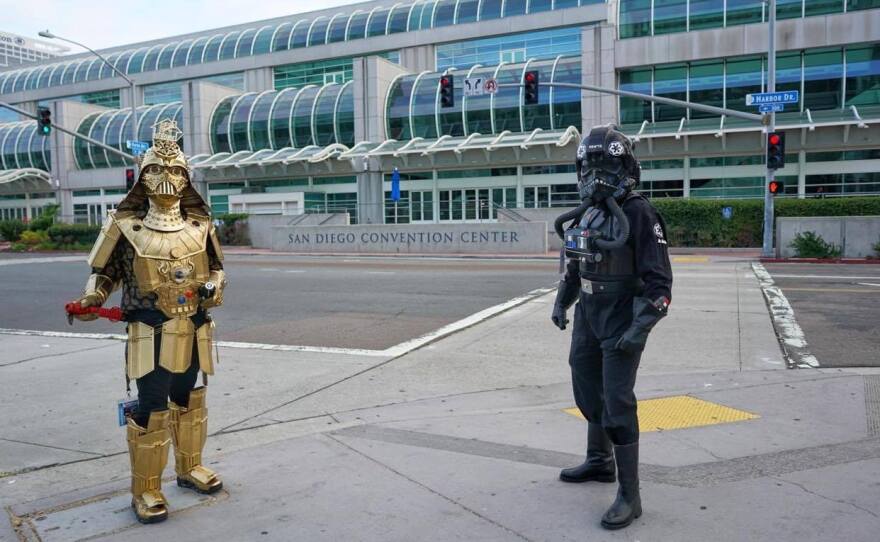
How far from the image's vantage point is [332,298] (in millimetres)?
14039

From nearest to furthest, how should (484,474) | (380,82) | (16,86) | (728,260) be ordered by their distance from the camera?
1. (484,474)
2. (728,260)
3. (380,82)
4. (16,86)

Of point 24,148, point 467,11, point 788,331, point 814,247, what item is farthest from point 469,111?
point 24,148

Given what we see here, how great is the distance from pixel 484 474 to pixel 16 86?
7520 cm

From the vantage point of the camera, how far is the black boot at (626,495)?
11.6 feet

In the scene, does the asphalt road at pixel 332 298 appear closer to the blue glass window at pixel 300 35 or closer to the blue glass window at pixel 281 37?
the blue glass window at pixel 300 35

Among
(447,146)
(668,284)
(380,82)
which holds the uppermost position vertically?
(380,82)

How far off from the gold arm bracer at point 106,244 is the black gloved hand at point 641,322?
2747 mm

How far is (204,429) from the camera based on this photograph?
416cm

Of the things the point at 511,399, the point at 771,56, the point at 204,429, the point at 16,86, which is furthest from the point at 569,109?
the point at 16,86

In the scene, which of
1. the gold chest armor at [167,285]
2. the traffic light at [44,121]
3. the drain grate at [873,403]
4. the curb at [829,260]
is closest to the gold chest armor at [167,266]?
the gold chest armor at [167,285]

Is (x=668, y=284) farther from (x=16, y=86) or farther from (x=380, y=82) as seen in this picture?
(x=16, y=86)

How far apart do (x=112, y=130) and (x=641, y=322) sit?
5419cm

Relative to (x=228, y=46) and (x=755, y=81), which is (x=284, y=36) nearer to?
(x=228, y=46)

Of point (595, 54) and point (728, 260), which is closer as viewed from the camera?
point (728, 260)
